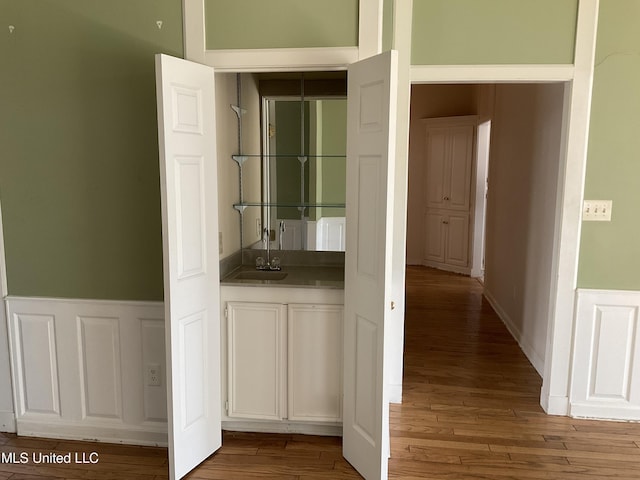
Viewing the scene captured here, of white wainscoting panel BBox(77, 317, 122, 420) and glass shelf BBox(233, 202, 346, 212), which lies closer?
white wainscoting panel BBox(77, 317, 122, 420)

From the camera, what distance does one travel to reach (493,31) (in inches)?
117

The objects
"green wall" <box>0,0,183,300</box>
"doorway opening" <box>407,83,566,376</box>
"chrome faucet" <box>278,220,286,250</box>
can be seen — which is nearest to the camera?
"green wall" <box>0,0,183,300</box>

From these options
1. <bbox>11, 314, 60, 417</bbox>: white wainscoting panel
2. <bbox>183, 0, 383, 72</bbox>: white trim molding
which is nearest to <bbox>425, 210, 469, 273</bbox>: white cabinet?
<bbox>183, 0, 383, 72</bbox>: white trim molding

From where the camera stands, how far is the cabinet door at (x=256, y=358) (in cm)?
285

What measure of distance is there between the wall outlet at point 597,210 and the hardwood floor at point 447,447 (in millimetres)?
1263

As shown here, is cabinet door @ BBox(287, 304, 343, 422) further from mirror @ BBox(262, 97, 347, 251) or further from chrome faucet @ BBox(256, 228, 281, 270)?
mirror @ BBox(262, 97, 347, 251)

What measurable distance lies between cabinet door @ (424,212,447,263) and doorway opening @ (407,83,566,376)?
1.48ft

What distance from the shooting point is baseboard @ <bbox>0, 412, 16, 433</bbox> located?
297cm

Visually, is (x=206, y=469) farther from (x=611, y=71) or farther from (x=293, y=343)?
(x=611, y=71)

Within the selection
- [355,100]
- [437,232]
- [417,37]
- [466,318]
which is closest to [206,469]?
[355,100]

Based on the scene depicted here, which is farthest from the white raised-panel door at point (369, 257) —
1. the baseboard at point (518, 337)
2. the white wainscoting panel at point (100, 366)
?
the baseboard at point (518, 337)

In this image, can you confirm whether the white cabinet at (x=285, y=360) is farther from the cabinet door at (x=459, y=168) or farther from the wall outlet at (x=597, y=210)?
the cabinet door at (x=459, y=168)

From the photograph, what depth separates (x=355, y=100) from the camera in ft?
8.15

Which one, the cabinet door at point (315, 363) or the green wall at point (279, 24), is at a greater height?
the green wall at point (279, 24)
